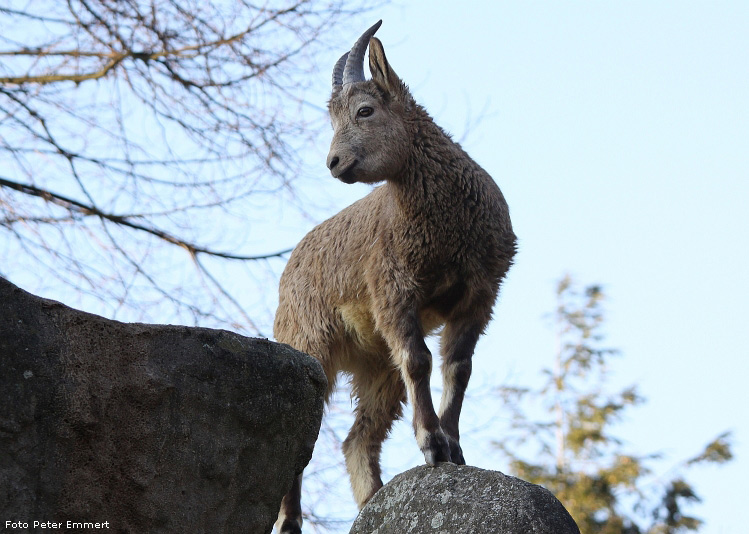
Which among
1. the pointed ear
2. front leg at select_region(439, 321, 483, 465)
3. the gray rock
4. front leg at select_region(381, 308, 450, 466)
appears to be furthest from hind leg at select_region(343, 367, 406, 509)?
the pointed ear

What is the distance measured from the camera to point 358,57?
6504 mm

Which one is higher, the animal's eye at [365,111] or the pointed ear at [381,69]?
the pointed ear at [381,69]

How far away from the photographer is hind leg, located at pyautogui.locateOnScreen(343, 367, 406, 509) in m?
6.77

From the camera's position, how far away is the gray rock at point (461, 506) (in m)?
4.54

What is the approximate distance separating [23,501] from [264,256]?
494 centimetres

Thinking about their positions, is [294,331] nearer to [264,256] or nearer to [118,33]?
[264,256]

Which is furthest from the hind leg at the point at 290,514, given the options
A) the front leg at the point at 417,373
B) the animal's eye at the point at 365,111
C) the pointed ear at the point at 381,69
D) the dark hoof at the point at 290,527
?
the pointed ear at the point at 381,69

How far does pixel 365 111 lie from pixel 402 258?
981mm

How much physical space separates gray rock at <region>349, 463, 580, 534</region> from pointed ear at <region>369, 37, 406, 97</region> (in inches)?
98.7

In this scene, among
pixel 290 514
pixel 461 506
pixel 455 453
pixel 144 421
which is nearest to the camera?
pixel 144 421

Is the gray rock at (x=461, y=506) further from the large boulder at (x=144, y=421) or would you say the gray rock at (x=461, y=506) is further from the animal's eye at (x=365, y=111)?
the animal's eye at (x=365, y=111)

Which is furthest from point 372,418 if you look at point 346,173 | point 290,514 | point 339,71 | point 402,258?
point 339,71

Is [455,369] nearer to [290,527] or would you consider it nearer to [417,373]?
[417,373]

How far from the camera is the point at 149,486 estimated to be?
3980mm
